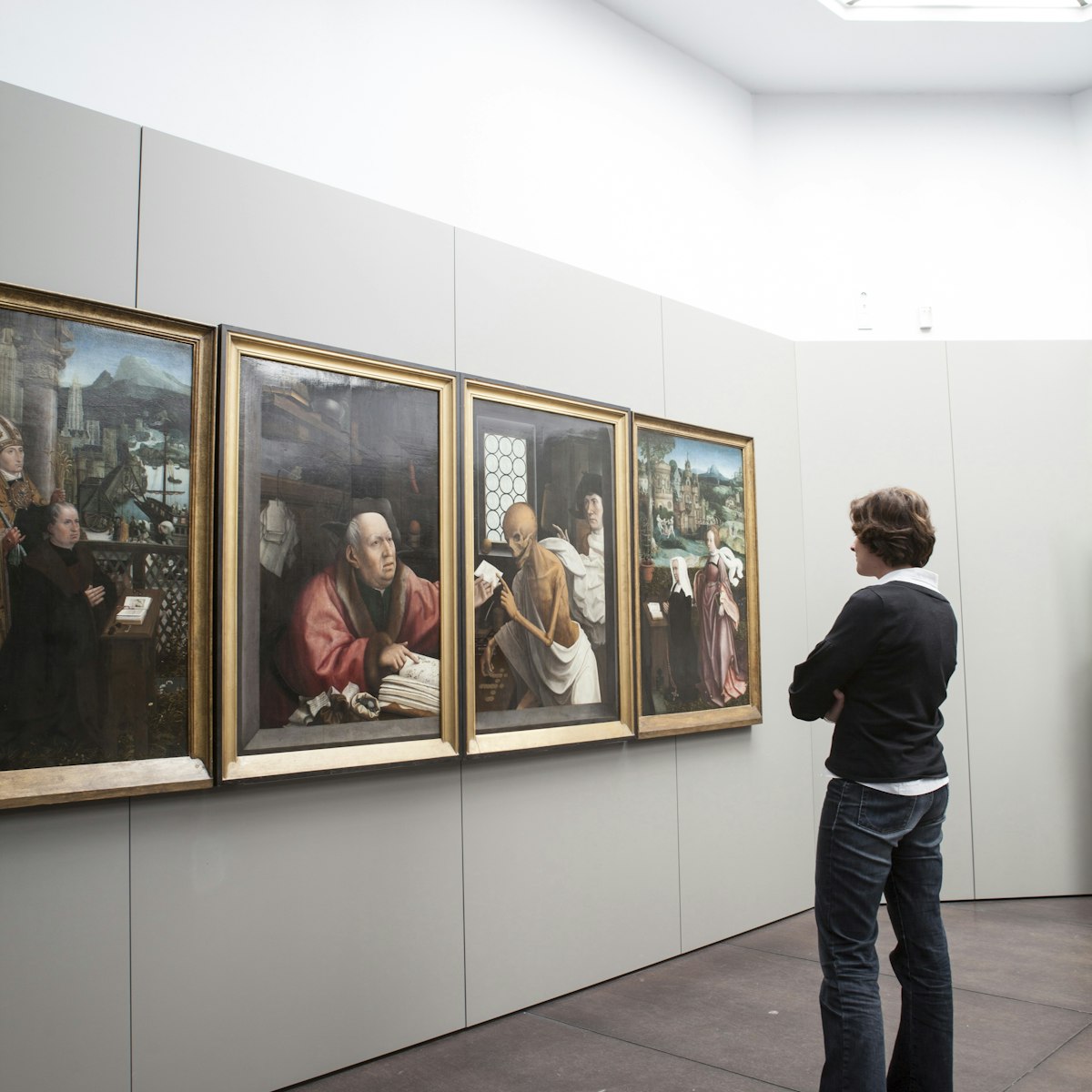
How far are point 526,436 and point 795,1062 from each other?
129 inches

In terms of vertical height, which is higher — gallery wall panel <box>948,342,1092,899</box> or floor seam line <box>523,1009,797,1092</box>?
gallery wall panel <box>948,342,1092,899</box>

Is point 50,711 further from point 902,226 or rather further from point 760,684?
point 902,226

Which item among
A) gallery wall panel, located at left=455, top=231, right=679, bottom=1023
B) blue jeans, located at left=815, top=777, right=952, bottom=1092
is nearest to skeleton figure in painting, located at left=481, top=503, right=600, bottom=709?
gallery wall panel, located at left=455, top=231, right=679, bottom=1023

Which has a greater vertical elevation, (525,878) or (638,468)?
(638,468)

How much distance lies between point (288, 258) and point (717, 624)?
3568mm

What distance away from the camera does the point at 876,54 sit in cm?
823

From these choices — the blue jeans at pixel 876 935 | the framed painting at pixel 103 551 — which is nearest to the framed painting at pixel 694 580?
the blue jeans at pixel 876 935

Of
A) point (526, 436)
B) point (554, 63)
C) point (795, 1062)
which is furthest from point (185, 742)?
point (554, 63)

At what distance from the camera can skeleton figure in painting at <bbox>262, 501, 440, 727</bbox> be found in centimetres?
462

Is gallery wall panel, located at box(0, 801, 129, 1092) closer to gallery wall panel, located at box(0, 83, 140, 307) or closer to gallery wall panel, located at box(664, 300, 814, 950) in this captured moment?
gallery wall panel, located at box(0, 83, 140, 307)

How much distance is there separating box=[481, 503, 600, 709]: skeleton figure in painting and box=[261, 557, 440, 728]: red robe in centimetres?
51

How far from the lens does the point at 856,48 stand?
26.7 feet

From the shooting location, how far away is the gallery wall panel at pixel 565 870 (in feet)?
17.6

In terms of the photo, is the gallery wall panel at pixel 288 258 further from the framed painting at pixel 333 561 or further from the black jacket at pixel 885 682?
the black jacket at pixel 885 682
